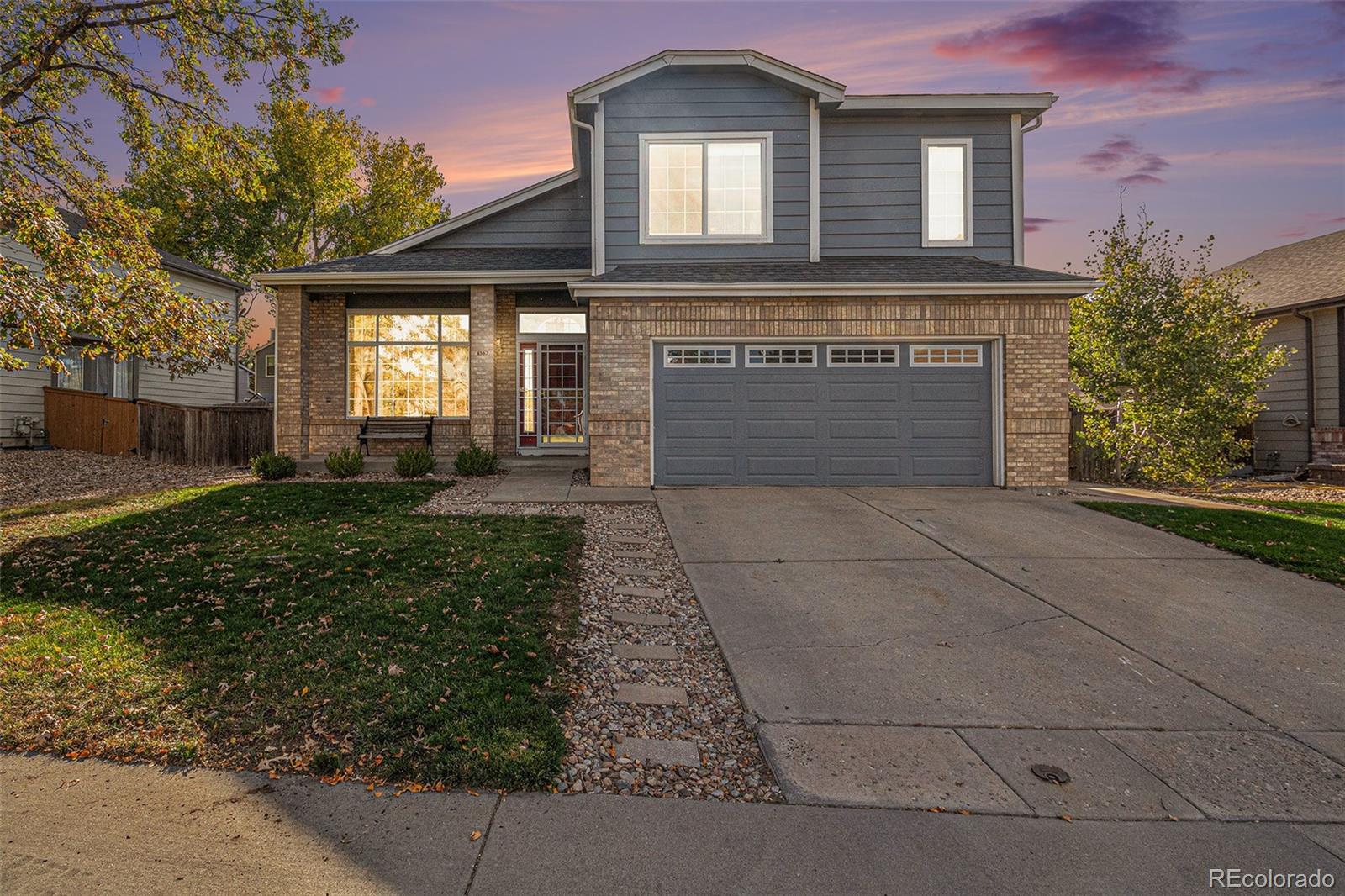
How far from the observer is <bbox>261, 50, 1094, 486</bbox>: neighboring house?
1029 cm

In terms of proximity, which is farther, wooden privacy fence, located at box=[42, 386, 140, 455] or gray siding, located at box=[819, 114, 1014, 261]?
wooden privacy fence, located at box=[42, 386, 140, 455]

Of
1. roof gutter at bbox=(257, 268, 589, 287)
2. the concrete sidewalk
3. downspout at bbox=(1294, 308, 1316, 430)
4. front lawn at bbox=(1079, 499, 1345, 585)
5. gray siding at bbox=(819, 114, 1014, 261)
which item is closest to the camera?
the concrete sidewalk

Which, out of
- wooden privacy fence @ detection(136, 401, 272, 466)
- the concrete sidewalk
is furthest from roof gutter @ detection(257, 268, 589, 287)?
the concrete sidewalk

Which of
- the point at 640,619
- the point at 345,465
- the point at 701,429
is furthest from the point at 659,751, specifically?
the point at 345,465

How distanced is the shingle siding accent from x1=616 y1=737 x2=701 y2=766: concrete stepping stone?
→ 7.18 meters

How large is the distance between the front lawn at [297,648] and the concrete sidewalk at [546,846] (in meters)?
0.24

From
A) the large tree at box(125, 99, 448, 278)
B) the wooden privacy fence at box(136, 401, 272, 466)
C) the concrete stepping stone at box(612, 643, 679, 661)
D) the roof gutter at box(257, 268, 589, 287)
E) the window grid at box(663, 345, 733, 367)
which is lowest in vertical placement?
the concrete stepping stone at box(612, 643, 679, 661)

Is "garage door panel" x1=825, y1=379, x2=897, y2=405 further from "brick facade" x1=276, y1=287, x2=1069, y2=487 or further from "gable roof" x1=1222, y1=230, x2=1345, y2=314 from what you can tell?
"gable roof" x1=1222, y1=230, x2=1345, y2=314

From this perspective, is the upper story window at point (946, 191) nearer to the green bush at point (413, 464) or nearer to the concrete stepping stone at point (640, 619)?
the concrete stepping stone at point (640, 619)

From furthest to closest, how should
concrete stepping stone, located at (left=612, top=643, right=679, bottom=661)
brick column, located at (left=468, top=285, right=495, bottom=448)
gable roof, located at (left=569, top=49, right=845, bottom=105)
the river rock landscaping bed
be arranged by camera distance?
brick column, located at (left=468, top=285, right=495, bottom=448) → gable roof, located at (left=569, top=49, right=845, bottom=105) → concrete stepping stone, located at (left=612, top=643, right=679, bottom=661) → the river rock landscaping bed

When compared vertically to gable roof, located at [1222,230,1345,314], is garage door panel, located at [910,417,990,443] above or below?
below

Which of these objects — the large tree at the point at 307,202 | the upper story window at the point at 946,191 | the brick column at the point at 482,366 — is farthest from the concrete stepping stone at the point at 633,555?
the large tree at the point at 307,202

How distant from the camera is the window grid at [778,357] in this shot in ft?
34.3

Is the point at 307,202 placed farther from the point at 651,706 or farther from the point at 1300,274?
the point at 1300,274
